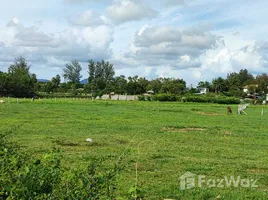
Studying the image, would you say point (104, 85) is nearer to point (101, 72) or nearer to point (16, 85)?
point (101, 72)

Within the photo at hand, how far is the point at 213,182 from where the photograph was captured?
20.5 ft

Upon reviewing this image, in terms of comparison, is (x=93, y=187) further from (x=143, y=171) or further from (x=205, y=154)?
(x=205, y=154)

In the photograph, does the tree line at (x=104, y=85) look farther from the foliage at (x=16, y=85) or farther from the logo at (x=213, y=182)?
the logo at (x=213, y=182)

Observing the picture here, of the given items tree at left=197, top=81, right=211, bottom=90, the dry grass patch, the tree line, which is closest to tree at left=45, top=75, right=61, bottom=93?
the tree line

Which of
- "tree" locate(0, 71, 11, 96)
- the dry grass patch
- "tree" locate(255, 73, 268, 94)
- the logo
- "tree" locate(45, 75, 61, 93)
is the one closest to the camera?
the logo

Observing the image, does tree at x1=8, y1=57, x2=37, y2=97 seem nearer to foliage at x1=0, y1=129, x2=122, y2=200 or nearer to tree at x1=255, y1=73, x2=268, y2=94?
tree at x1=255, y1=73, x2=268, y2=94

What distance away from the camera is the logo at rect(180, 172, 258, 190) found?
595 cm

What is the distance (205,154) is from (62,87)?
7612cm

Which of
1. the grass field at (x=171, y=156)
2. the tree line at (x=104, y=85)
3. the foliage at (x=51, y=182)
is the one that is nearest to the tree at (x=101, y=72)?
the tree line at (x=104, y=85)

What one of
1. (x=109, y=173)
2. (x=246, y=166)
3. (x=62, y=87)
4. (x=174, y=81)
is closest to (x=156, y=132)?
(x=246, y=166)

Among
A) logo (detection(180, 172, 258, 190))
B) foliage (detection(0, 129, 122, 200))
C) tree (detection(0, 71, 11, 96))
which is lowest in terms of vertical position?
logo (detection(180, 172, 258, 190))

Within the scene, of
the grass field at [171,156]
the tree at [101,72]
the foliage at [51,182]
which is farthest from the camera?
the tree at [101,72]

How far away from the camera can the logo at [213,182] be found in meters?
5.95

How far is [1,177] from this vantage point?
291cm
